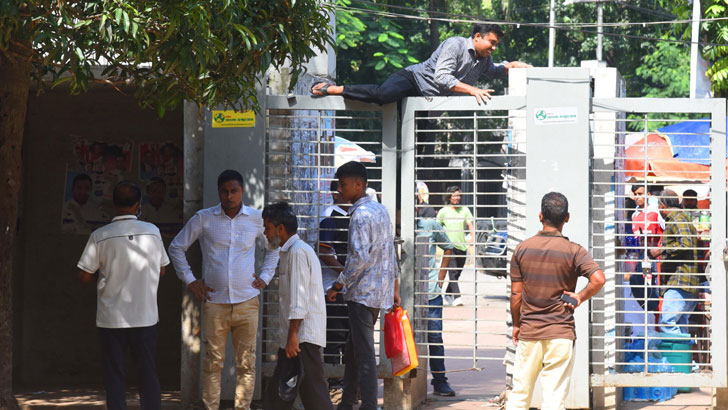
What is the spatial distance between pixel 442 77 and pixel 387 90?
45 cm

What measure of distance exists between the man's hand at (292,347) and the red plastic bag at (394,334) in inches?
41.9

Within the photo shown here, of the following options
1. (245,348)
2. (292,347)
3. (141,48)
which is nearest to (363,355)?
(292,347)

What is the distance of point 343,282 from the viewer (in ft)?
23.4

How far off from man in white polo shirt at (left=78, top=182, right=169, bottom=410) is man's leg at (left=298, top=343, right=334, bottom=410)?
1.09 meters

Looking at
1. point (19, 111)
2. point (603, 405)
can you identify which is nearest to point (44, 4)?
point (19, 111)

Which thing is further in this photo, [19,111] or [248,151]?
[248,151]

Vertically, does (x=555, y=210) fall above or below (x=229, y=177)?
below

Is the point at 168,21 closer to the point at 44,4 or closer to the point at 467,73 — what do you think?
the point at 44,4

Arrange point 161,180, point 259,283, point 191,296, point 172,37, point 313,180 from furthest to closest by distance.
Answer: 1. point 161,180
2. point 313,180
3. point 191,296
4. point 259,283
5. point 172,37

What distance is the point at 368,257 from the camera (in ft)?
23.2

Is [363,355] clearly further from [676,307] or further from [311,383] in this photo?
[676,307]

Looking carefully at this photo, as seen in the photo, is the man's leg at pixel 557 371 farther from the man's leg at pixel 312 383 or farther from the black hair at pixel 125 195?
the black hair at pixel 125 195

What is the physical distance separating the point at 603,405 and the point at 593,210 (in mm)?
1591

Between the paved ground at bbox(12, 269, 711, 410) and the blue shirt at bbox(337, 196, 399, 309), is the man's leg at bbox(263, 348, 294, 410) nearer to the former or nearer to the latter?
the blue shirt at bbox(337, 196, 399, 309)
